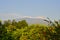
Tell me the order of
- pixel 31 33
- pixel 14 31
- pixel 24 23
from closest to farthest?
pixel 31 33 → pixel 14 31 → pixel 24 23

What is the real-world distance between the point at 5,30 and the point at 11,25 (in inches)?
39.2

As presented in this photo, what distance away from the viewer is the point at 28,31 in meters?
11.7

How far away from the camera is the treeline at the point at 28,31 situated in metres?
9.54

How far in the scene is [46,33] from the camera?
9562 millimetres

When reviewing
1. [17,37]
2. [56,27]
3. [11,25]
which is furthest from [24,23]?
[56,27]

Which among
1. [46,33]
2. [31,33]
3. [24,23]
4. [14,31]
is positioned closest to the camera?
[46,33]

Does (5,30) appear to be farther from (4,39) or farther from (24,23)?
(24,23)

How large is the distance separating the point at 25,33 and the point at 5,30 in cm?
108

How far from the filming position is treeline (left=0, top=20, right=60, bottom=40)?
A: 954 centimetres

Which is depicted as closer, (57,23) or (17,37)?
(57,23)

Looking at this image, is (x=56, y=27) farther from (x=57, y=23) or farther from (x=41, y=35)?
(x=41, y=35)

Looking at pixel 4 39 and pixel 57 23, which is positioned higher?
pixel 57 23

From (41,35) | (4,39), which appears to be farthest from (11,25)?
(41,35)

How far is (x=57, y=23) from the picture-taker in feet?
32.3
